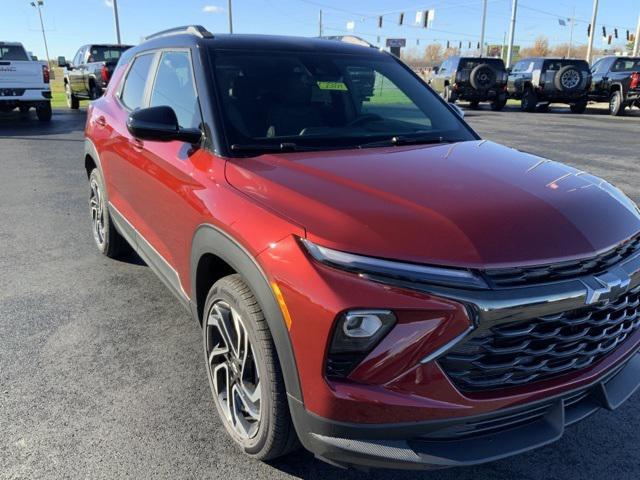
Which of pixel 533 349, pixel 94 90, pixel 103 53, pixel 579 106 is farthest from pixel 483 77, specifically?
pixel 533 349

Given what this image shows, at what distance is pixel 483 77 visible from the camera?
21.0 m

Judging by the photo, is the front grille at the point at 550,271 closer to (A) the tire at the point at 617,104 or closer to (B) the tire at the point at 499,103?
(A) the tire at the point at 617,104

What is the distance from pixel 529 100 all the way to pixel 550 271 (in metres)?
20.8

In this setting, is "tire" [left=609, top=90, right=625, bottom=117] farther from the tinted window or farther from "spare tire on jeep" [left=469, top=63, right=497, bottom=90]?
"spare tire on jeep" [left=469, top=63, right=497, bottom=90]

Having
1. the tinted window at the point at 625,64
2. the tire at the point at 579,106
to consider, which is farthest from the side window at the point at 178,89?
the tire at the point at 579,106

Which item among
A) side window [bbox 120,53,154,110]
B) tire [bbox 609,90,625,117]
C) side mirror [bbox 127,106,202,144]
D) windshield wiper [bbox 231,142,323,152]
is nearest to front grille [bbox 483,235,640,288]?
windshield wiper [bbox 231,142,323,152]

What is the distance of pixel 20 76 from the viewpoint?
13.9m

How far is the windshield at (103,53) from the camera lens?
18.4m

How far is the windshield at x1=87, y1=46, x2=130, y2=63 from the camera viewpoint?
60.4ft

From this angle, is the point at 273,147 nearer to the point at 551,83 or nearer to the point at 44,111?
the point at 44,111

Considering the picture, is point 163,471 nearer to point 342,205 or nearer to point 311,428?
point 311,428

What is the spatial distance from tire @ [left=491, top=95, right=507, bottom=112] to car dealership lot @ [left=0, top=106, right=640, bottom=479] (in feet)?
61.3

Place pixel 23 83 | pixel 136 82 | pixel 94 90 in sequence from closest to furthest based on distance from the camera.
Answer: pixel 136 82 → pixel 23 83 → pixel 94 90

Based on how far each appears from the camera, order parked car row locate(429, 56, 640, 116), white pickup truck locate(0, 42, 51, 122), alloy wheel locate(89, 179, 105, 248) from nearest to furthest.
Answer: alloy wheel locate(89, 179, 105, 248), white pickup truck locate(0, 42, 51, 122), parked car row locate(429, 56, 640, 116)
